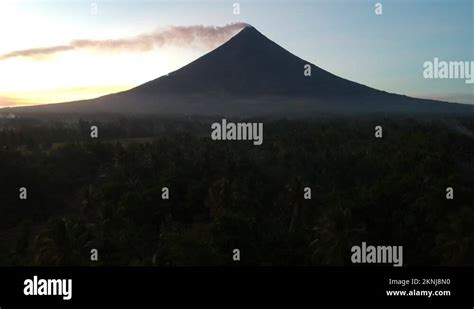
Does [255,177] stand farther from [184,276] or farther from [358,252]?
[184,276]

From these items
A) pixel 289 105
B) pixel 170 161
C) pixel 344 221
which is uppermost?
pixel 289 105

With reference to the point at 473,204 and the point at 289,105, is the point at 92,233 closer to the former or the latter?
the point at 473,204

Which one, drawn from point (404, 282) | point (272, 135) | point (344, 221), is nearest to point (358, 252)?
point (344, 221)

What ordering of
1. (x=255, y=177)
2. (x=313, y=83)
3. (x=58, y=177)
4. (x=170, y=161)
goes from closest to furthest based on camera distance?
(x=255, y=177)
(x=170, y=161)
(x=58, y=177)
(x=313, y=83)

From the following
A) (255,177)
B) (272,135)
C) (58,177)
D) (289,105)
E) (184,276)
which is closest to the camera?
(184,276)

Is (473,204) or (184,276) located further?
(473,204)

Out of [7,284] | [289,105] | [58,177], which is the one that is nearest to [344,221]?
[7,284]

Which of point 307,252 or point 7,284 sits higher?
point 7,284
